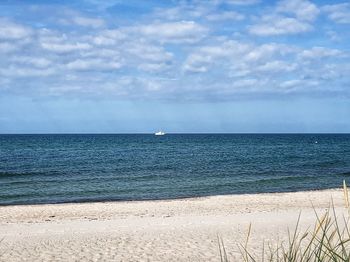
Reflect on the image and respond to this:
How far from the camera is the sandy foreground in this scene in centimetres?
1188

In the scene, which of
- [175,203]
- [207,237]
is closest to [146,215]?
[175,203]

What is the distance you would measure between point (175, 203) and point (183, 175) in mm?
→ 15906

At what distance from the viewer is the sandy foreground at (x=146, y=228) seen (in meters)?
11.9

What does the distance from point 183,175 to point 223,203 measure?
16.0m

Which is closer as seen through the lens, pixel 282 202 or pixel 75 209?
pixel 75 209

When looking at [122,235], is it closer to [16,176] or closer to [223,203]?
[223,203]

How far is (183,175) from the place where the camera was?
37.8m

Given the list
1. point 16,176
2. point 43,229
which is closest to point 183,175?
point 16,176

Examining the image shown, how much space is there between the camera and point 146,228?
1501 centimetres

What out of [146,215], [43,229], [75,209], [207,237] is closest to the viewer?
[207,237]

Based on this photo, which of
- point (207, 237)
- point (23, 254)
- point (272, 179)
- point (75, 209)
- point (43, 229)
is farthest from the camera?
point (272, 179)

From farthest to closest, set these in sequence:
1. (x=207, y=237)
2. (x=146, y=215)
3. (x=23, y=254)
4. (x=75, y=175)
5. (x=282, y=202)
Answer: (x=75, y=175), (x=282, y=202), (x=146, y=215), (x=207, y=237), (x=23, y=254)

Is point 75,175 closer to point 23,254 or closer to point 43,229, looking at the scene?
point 43,229

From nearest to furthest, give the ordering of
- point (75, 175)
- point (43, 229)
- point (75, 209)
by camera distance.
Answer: point (43, 229)
point (75, 209)
point (75, 175)
